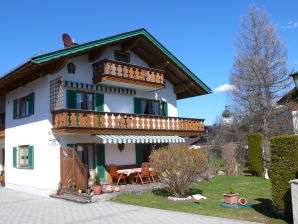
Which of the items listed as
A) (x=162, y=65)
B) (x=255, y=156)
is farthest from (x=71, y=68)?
(x=255, y=156)

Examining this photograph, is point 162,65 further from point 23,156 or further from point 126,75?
point 23,156

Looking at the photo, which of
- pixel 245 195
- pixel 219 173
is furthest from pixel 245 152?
pixel 245 195

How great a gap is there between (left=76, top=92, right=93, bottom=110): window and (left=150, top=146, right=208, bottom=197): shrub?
236 inches

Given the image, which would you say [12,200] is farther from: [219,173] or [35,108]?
[219,173]

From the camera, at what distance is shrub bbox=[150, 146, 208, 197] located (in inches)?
520

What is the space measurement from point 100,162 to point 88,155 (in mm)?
777

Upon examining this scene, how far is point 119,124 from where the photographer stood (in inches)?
690

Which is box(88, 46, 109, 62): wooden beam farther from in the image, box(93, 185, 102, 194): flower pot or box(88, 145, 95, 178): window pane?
box(93, 185, 102, 194): flower pot

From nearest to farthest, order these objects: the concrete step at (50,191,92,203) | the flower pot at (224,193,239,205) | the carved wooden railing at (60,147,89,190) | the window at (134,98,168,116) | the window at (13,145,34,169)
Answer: the flower pot at (224,193,239,205) → the concrete step at (50,191,92,203) → the carved wooden railing at (60,147,89,190) → the window at (13,145,34,169) → the window at (134,98,168,116)

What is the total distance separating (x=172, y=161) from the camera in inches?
521

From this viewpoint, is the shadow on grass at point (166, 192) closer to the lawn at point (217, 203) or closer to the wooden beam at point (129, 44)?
the lawn at point (217, 203)

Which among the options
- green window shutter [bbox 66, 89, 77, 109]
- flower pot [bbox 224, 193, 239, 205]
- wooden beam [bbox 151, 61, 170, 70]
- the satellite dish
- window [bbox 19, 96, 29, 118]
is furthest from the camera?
wooden beam [bbox 151, 61, 170, 70]

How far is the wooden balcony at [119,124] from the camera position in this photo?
15.2m

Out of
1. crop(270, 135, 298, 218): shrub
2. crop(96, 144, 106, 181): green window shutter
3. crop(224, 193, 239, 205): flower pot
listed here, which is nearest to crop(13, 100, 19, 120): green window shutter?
crop(96, 144, 106, 181): green window shutter
